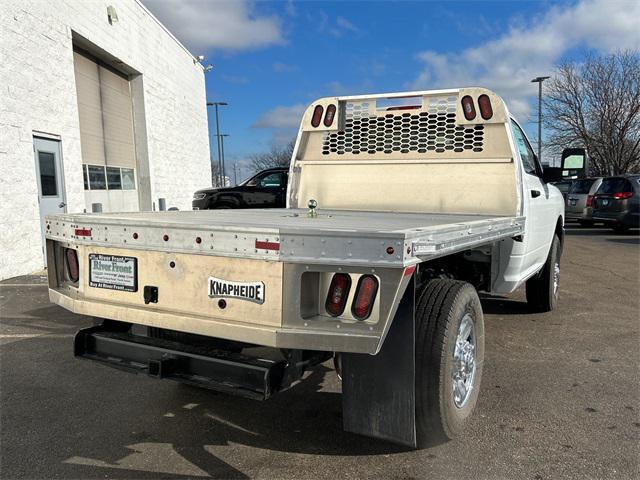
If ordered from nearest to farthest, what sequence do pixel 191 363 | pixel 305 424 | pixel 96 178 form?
pixel 191 363, pixel 305 424, pixel 96 178

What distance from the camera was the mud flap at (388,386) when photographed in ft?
8.54

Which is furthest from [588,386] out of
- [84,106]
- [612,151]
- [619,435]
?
[612,151]

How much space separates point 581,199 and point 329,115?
15.5m

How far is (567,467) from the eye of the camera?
2.82 meters

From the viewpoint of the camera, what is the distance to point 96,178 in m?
12.8

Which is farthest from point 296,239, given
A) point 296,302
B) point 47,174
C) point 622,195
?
point 622,195

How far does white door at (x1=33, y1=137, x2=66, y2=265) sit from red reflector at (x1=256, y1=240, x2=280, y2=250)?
28.0ft

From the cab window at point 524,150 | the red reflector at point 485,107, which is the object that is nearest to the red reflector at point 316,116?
the red reflector at point 485,107

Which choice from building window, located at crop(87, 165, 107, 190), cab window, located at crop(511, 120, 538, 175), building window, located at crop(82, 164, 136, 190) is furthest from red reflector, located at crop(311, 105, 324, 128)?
building window, located at crop(87, 165, 107, 190)

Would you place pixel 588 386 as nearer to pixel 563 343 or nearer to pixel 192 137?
pixel 563 343

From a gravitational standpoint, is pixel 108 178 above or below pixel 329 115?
below

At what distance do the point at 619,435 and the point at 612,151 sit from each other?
29.7 meters

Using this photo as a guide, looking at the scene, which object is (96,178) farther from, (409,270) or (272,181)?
(409,270)

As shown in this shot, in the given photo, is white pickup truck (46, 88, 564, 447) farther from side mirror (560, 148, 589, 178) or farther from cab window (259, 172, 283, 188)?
cab window (259, 172, 283, 188)
